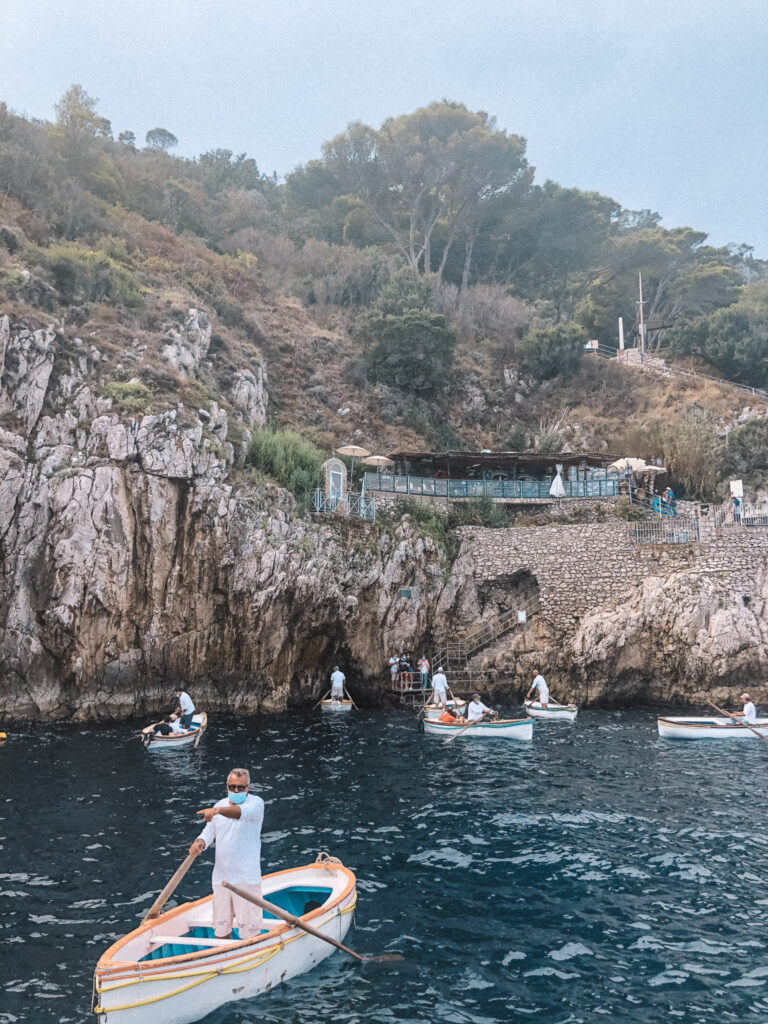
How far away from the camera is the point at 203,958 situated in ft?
23.9

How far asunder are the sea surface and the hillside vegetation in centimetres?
1460

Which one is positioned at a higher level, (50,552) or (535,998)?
(50,552)

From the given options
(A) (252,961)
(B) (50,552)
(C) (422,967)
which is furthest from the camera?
(B) (50,552)

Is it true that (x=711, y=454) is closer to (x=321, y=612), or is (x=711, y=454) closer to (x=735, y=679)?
(x=735, y=679)

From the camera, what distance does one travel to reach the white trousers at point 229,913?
313 inches

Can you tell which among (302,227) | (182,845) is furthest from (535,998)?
(302,227)

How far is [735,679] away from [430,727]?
12551 mm

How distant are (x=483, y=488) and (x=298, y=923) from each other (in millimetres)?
26498

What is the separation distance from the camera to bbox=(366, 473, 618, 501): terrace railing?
105 ft

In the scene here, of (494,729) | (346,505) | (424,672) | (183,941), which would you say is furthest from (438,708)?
(183,941)

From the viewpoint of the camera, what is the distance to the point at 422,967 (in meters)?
8.45

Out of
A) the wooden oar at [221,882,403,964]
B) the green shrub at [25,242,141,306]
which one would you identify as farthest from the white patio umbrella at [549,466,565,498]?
the wooden oar at [221,882,403,964]

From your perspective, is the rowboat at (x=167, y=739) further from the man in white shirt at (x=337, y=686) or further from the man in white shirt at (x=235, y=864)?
the man in white shirt at (x=235, y=864)

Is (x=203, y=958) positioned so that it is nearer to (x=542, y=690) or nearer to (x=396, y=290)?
(x=542, y=690)
